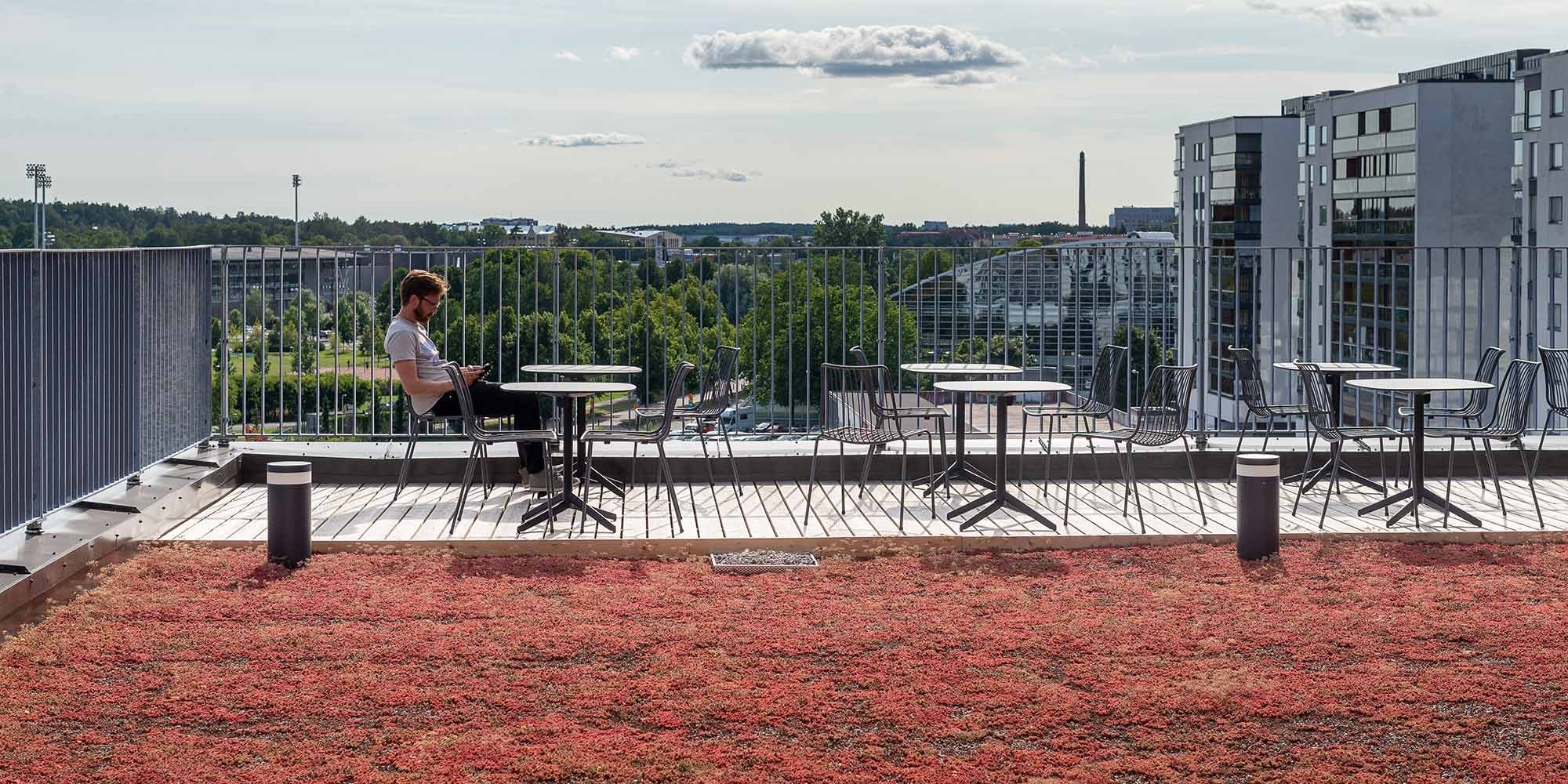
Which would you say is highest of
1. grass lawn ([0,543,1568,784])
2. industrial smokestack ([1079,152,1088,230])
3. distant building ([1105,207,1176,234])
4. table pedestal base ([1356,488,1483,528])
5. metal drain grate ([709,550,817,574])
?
industrial smokestack ([1079,152,1088,230])

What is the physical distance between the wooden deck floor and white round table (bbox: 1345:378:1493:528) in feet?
0.26

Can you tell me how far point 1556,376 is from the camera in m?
9.69

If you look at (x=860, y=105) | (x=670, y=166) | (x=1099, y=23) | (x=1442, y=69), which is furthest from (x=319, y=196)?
(x=1442, y=69)

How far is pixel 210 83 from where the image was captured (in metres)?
40.2

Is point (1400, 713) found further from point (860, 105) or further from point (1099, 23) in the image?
point (860, 105)

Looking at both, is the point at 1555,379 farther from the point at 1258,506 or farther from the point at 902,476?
the point at 902,476

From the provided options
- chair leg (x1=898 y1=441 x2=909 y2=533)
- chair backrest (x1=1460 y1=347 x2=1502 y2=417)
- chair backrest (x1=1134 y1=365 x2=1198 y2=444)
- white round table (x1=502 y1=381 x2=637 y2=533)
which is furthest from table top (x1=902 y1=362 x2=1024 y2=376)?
chair backrest (x1=1460 y1=347 x2=1502 y2=417)

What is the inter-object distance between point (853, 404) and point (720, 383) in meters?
0.74

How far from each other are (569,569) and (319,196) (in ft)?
177

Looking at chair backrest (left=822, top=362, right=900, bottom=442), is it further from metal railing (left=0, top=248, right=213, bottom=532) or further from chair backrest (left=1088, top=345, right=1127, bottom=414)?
metal railing (left=0, top=248, right=213, bottom=532)

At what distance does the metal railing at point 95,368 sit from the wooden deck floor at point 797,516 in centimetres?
56

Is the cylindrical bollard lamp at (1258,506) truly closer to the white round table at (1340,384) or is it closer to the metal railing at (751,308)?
the white round table at (1340,384)

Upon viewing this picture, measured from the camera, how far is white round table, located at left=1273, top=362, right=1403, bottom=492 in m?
9.44

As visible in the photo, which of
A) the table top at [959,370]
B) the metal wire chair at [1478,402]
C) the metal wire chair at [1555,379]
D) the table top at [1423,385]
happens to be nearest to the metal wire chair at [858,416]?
the table top at [959,370]
